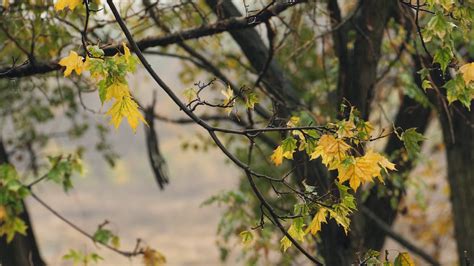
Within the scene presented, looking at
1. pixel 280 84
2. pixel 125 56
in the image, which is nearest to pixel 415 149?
pixel 125 56

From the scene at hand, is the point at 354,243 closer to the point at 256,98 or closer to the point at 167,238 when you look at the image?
the point at 256,98

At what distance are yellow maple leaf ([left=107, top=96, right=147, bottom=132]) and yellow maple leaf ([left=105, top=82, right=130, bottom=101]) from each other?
0.6 inches

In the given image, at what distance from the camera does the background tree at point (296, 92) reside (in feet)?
8.49

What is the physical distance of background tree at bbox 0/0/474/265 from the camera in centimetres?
259

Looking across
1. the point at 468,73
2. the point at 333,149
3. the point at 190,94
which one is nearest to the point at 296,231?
the point at 333,149

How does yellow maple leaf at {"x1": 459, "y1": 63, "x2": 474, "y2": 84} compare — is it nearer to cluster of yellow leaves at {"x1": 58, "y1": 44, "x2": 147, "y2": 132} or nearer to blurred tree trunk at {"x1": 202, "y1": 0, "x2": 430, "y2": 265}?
cluster of yellow leaves at {"x1": 58, "y1": 44, "x2": 147, "y2": 132}

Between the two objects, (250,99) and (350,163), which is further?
(250,99)

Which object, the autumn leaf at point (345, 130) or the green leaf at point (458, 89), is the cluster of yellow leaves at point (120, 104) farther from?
the green leaf at point (458, 89)

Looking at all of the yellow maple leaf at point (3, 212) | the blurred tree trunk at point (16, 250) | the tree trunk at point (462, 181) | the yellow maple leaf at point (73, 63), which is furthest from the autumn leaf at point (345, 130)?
the tree trunk at point (462, 181)

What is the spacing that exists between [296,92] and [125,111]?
3750 millimetres

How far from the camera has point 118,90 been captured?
2.40 metres

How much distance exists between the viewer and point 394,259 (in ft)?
9.40

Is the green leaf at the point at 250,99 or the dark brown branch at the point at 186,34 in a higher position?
the dark brown branch at the point at 186,34

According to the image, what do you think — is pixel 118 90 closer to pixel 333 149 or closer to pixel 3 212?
pixel 333 149
